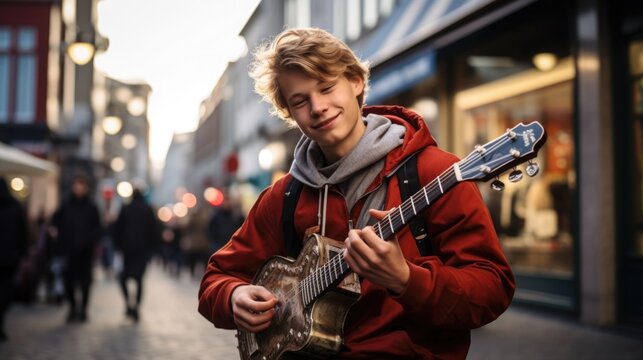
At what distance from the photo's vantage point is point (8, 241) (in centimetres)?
1003

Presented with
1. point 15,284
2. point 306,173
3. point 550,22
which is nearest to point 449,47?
point 550,22

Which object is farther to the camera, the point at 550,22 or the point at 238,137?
the point at 238,137

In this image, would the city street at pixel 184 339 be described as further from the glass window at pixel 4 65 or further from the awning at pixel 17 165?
the glass window at pixel 4 65

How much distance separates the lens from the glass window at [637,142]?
32.0 ft

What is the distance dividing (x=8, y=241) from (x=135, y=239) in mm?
2397

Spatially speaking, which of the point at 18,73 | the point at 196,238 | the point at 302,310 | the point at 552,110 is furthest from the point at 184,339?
the point at 18,73

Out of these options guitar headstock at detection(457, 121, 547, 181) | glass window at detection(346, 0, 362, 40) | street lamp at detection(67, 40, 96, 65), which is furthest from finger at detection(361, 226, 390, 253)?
glass window at detection(346, 0, 362, 40)

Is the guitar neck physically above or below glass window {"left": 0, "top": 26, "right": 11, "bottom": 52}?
below

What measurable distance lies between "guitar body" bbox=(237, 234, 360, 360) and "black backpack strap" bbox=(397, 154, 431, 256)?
8.3 inches

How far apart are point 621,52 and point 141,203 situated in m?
6.45

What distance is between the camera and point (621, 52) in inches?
393

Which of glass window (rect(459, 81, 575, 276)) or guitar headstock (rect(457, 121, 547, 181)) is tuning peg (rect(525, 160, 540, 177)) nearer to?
guitar headstock (rect(457, 121, 547, 181))

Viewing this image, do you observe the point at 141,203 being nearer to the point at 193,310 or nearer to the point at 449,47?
the point at 193,310

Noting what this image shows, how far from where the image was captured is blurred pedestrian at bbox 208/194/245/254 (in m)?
17.2
